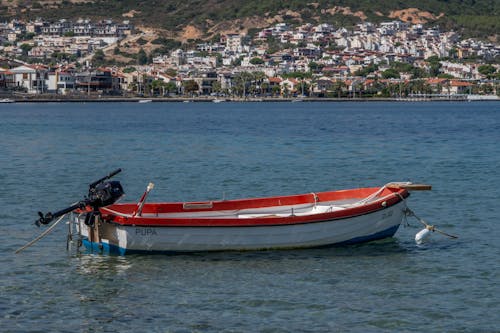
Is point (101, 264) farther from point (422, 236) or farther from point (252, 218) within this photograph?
point (422, 236)

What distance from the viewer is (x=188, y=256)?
63.6 feet

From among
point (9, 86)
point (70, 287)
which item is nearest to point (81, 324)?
point (70, 287)

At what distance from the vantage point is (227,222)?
1922 cm

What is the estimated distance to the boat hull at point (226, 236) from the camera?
62.5ft

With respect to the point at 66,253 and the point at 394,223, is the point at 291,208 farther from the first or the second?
the point at 66,253

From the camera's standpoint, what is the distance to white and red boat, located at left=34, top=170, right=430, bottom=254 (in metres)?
18.9

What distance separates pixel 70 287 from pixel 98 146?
39363 millimetres

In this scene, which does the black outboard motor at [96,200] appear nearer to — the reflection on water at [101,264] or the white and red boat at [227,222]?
the white and red boat at [227,222]

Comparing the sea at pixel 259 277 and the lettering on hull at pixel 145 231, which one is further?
the lettering on hull at pixel 145 231

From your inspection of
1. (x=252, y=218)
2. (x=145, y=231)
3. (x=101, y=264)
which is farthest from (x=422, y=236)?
(x=101, y=264)

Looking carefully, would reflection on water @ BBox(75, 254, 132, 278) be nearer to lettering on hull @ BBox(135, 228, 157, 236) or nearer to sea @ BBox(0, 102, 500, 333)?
sea @ BBox(0, 102, 500, 333)

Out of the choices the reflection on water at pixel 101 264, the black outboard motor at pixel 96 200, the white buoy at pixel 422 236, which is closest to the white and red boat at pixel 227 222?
the black outboard motor at pixel 96 200

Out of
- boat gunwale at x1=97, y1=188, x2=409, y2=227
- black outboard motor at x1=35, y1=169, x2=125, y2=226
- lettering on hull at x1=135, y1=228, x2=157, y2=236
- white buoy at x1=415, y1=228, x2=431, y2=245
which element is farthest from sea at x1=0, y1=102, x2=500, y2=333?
black outboard motor at x1=35, y1=169, x2=125, y2=226

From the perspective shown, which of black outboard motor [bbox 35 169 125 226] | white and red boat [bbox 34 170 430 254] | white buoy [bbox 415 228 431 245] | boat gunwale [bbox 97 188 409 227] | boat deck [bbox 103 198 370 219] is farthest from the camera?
white buoy [bbox 415 228 431 245]
